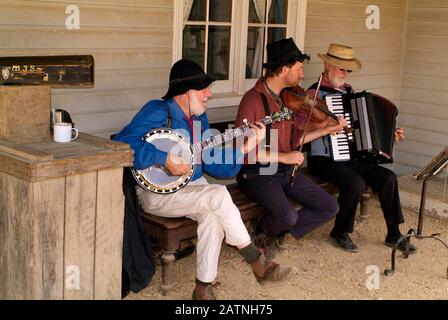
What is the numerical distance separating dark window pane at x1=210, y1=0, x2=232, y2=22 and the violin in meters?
0.91

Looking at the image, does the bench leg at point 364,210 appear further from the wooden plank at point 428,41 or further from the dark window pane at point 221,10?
the wooden plank at point 428,41

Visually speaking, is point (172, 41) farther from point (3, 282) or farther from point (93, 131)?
point (3, 282)

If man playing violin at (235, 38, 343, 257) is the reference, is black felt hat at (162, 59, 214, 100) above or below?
above

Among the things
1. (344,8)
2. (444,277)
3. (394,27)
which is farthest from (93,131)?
(394,27)

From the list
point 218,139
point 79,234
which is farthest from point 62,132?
point 218,139

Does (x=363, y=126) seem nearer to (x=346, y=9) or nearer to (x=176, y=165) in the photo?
(x=176, y=165)

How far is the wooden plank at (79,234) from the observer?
9.53ft

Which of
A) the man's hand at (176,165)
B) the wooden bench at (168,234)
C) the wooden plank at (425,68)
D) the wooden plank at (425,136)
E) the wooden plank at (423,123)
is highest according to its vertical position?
the wooden plank at (425,68)

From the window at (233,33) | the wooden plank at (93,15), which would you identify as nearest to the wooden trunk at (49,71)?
the wooden plank at (93,15)

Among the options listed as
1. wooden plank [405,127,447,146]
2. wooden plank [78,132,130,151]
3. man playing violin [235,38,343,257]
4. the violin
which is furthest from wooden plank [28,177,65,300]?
wooden plank [405,127,447,146]

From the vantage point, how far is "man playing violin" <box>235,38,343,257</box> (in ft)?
12.9

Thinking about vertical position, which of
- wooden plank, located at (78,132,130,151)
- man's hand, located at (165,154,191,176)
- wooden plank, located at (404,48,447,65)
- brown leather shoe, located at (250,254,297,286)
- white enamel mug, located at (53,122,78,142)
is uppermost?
wooden plank, located at (404,48,447,65)

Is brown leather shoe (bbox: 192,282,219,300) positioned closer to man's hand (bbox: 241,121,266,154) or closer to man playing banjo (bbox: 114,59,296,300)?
man playing banjo (bbox: 114,59,296,300)

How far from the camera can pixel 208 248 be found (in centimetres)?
341
